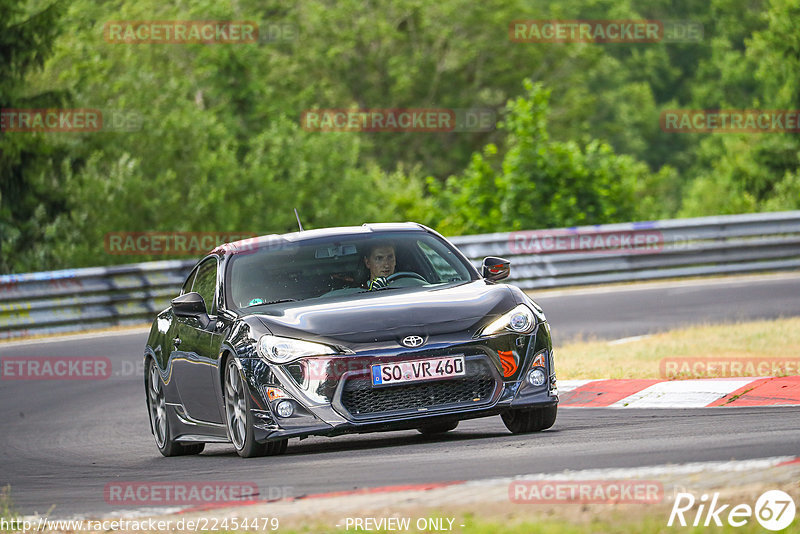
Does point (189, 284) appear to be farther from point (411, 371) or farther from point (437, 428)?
point (411, 371)

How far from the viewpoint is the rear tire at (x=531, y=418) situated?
29.8 feet

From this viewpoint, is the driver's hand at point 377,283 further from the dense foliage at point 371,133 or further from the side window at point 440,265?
the dense foliage at point 371,133

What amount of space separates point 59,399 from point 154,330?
4.09m

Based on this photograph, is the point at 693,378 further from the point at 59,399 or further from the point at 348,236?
the point at 59,399

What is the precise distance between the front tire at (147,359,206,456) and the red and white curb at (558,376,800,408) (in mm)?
2879

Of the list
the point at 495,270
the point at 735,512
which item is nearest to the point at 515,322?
the point at 495,270

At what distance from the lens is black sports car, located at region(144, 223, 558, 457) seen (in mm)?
Result: 8391

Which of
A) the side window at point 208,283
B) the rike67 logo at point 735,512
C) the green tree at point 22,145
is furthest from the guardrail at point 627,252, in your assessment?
the rike67 logo at point 735,512

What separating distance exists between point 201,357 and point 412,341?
1.85 m

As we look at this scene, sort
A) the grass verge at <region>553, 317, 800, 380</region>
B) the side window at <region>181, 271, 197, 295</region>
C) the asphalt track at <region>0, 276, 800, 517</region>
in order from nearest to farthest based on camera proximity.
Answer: the asphalt track at <region>0, 276, 800, 517</region>
the side window at <region>181, 271, 197, 295</region>
the grass verge at <region>553, 317, 800, 380</region>

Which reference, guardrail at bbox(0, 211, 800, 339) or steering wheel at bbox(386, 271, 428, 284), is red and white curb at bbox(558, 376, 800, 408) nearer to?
steering wheel at bbox(386, 271, 428, 284)

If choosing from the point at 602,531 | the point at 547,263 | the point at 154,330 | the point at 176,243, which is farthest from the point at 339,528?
the point at 176,243

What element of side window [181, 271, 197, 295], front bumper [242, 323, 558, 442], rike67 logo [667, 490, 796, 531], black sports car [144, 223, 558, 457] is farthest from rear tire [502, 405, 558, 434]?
rike67 logo [667, 490, 796, 531]

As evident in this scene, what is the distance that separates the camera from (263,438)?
8.59 metres
